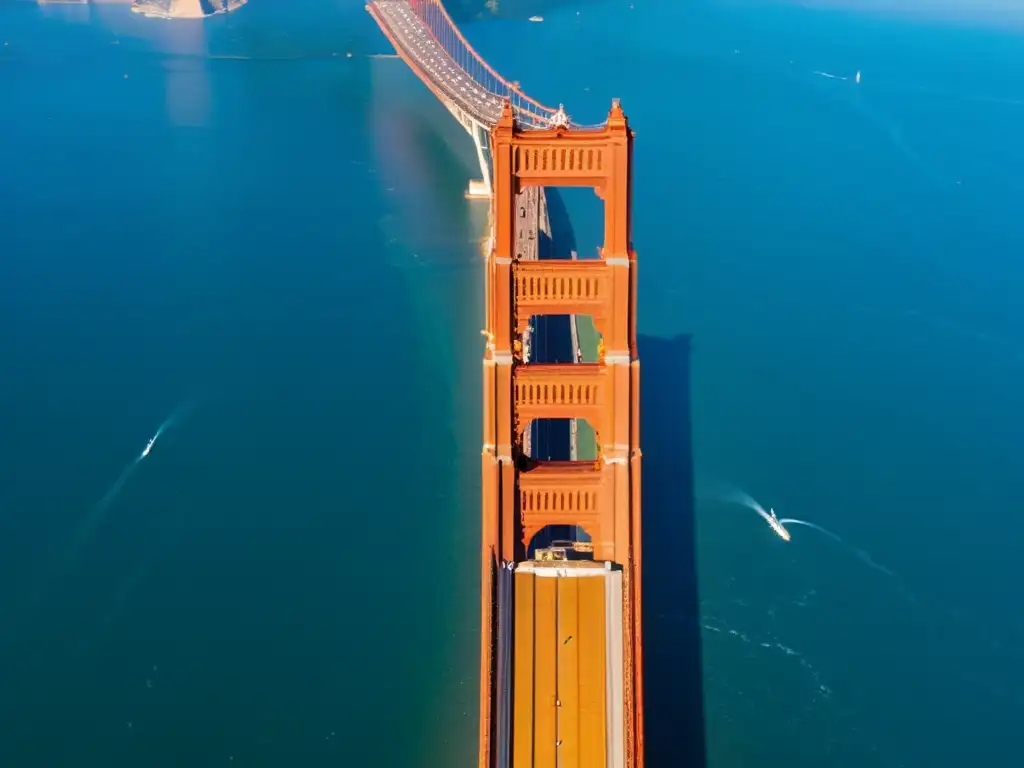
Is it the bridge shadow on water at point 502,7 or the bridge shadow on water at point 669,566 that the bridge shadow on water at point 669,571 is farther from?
the bridge shadow on water at point 502,7

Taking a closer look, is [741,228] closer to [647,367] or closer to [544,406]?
[647,367]

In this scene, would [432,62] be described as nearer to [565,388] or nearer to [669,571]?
[669,571]

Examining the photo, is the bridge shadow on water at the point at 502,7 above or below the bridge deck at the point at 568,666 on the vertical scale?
above

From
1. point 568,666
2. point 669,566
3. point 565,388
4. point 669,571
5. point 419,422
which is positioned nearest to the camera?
point 568,666

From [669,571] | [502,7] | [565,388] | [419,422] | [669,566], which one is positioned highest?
[502,7]

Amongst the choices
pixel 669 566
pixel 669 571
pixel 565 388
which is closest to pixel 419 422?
pixel 669 566

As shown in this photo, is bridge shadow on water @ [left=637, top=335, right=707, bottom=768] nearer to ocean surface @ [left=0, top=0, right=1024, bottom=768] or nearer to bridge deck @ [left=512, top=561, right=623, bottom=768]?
ocean surface @ [left=0, top=0, right=1024, bottom=768]

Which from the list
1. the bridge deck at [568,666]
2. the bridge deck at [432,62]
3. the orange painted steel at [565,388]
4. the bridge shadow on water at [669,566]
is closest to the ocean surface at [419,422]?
the bridge shadow on water at [669,566]
